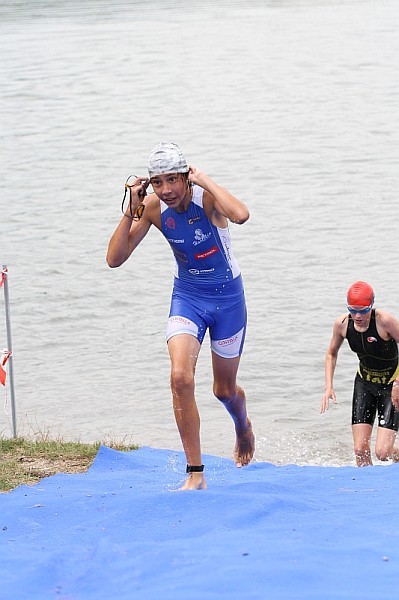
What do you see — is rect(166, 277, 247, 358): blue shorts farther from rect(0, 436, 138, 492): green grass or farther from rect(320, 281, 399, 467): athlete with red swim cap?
rect(0, 436, 138, 492): green grass

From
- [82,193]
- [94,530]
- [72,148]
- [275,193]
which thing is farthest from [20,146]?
[94,530]

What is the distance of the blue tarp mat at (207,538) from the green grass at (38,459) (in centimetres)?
64

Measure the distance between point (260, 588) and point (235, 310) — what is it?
12.1 feet

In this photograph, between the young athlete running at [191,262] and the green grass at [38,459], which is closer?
the young athlete running at [191,262]

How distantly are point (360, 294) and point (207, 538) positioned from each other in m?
4.13

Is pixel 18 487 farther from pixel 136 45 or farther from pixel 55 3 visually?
pixel 55 3

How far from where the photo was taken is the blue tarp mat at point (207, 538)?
17.3 ft

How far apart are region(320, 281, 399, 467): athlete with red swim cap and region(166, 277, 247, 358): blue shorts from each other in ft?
4.75

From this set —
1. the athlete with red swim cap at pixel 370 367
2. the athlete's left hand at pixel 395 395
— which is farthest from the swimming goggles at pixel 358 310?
the athlete's left hand at pixel 395 395

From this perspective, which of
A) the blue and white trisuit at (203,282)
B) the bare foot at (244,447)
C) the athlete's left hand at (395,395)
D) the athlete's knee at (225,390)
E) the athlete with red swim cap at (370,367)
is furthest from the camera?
the athlete with red swim cap at (370,367)

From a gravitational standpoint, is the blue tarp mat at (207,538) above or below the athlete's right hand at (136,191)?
below

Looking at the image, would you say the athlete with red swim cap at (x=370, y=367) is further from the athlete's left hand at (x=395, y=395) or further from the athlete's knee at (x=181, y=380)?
the athlete's knee at (x=181, y=380)

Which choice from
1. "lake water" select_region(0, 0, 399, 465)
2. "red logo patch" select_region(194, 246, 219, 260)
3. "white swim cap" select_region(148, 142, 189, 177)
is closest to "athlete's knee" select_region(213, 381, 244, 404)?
"red logo patch" select_region(194, 246, 219, 260)

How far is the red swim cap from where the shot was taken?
381 inches
